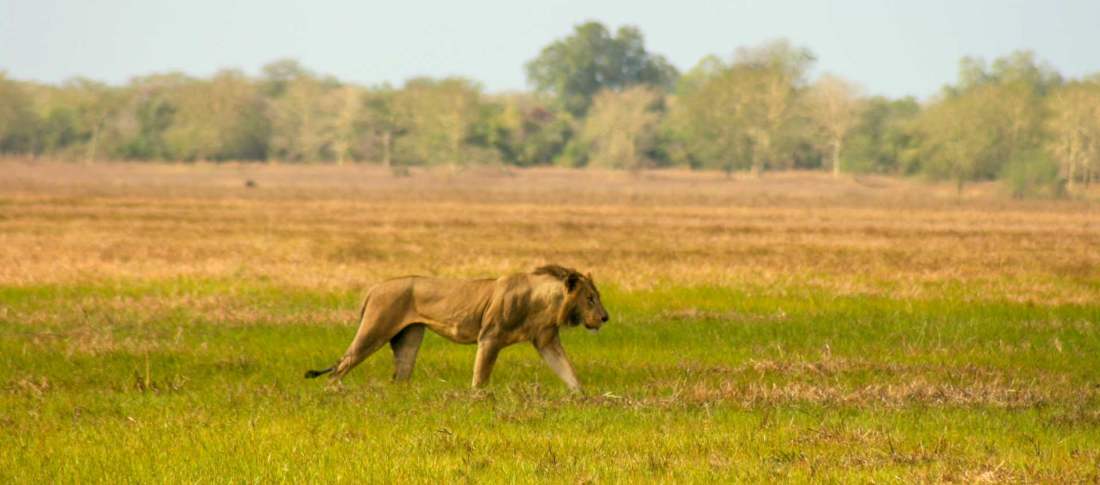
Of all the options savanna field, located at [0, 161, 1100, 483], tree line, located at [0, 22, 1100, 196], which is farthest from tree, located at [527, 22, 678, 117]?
savanna field, located at [0, 161, 1100, 483]

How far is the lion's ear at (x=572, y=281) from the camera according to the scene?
1359 cm

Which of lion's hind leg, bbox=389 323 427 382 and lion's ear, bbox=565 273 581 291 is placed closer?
lion's ear, bbox=565 273 581 291

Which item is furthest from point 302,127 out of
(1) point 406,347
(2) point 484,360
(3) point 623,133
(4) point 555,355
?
(4) point 555,355

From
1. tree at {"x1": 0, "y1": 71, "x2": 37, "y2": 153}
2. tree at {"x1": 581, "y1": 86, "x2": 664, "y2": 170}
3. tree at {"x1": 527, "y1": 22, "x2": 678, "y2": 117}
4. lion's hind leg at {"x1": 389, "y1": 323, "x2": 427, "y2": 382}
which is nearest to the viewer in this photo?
lion's hind leg at {"x1": 389, "y1": 323, "x2": 427, "y2": 382}

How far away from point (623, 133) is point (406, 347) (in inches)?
3929

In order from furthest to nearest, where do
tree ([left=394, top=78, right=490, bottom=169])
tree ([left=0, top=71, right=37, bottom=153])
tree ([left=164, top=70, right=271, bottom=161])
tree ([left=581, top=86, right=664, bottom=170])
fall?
tree ([left=0, top=71, right=37, bottom=153]) → tree ([left=164, top=70, right=271, bottom=161]) → tree ([left=581, top=86, right=664, bottom=170]) → tree ([left=394, top=78, right=490, bottom=169])

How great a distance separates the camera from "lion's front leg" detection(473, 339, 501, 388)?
13789mm

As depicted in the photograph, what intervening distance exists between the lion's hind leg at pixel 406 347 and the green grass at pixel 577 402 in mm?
188

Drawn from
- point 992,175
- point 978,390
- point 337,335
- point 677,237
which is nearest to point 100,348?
point 337,335

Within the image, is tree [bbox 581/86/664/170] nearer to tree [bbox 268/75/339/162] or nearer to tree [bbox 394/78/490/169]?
tree [bbox 394/78/490/169]

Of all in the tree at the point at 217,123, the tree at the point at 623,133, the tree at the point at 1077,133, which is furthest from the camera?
the tree at the point at 217,123

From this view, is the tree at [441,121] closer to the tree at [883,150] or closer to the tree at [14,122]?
the tree at [883,150]

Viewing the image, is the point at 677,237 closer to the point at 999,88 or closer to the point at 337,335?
the point at 337,335

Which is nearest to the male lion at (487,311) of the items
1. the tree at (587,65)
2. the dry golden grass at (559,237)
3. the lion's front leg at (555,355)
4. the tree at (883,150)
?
the lion's front leg at (555,355)
